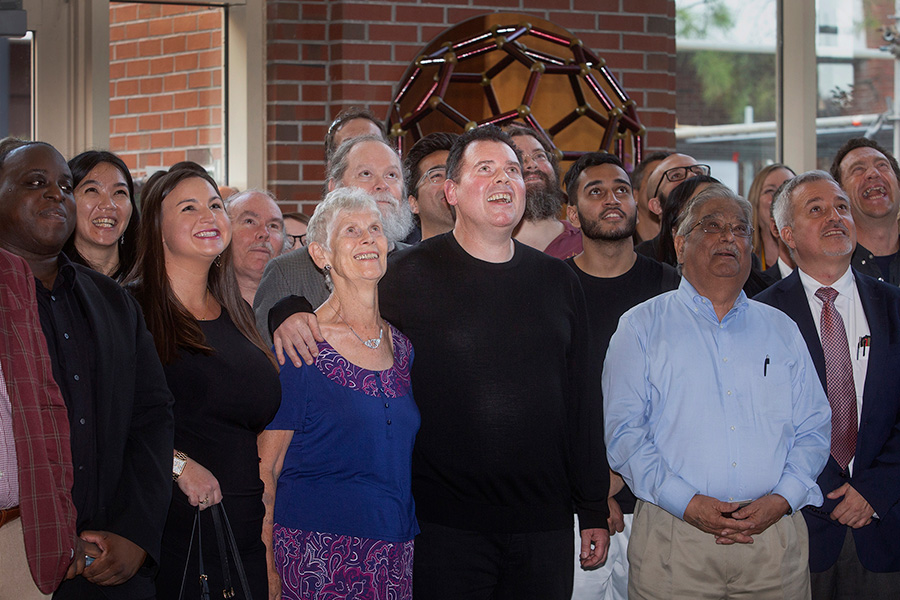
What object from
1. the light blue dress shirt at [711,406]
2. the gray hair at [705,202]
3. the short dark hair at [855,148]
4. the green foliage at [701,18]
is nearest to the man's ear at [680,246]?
the gray hair at [705,202]

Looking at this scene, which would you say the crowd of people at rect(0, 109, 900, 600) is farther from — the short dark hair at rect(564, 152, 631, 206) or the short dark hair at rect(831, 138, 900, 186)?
the short dark hair at rect(831, 138, 900, 186)

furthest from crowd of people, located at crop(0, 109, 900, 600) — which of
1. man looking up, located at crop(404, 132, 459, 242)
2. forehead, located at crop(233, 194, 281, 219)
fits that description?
forehead, located at crop(233, 194, 281, 219)

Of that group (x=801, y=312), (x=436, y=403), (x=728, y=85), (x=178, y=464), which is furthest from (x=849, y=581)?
(x=728, y=85)

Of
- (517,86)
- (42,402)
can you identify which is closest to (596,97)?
(517,86)

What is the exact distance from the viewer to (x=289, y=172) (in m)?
4.55

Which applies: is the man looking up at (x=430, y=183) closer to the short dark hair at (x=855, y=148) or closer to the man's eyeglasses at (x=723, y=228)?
the man's eyeglasses at (x=723, y=228)

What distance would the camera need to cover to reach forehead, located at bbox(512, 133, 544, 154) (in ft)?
12.0

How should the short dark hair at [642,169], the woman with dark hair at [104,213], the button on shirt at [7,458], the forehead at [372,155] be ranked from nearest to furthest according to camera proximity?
the button on shirt at [7,458]
the woman with dark hair at [104,213]
the forehead at [372,155]
the short dark hair at [642,169]

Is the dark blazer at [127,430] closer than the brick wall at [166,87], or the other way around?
the dark blazer at [127,430]

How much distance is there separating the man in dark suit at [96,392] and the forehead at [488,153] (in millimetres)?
964

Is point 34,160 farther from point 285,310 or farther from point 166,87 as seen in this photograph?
point 166,87

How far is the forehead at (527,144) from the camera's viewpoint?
12.0 feet

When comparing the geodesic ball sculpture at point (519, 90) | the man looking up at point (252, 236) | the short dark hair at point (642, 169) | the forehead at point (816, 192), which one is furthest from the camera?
the geodesic ball sculpture at point (519, 90)

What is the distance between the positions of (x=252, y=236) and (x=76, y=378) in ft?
4.18
